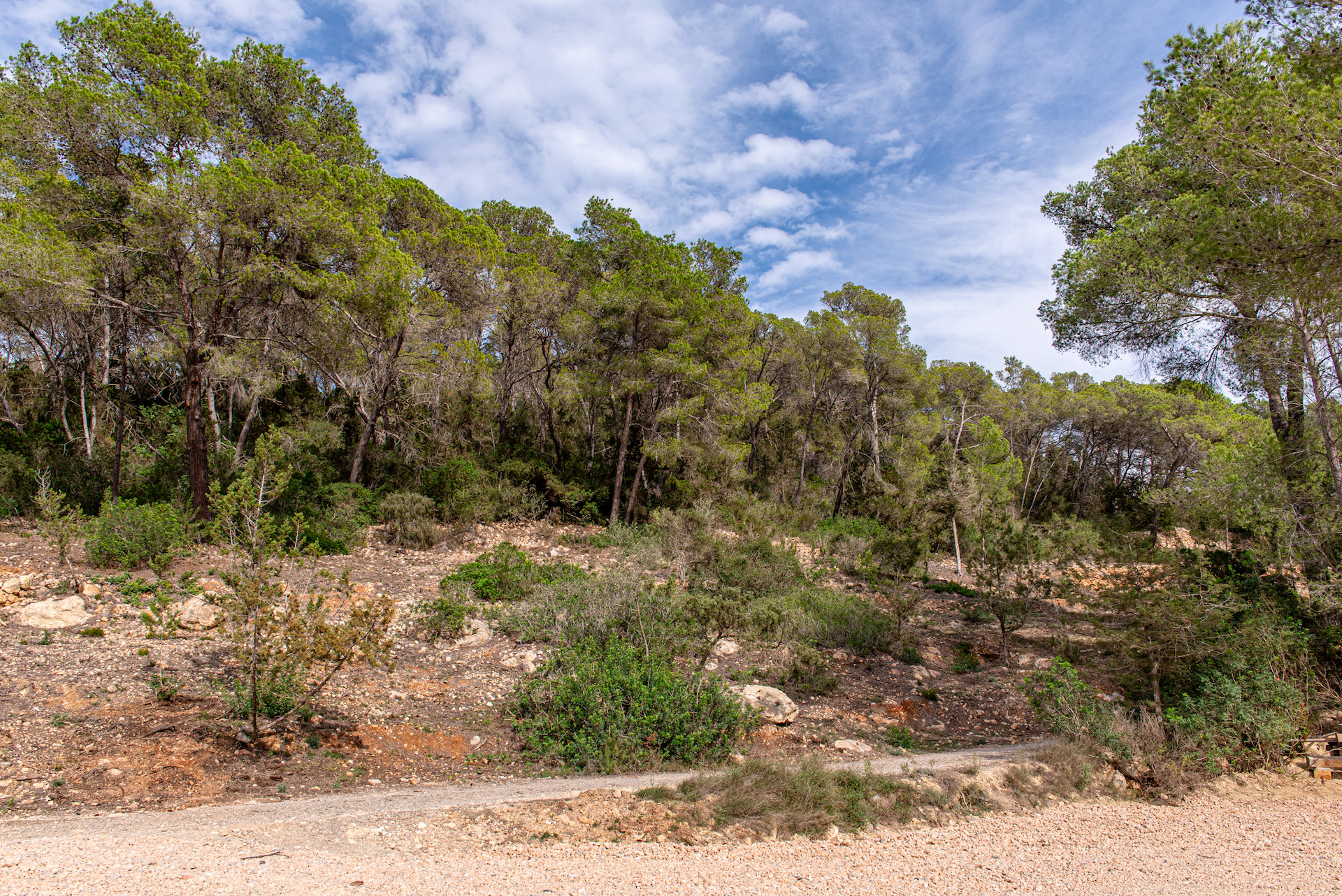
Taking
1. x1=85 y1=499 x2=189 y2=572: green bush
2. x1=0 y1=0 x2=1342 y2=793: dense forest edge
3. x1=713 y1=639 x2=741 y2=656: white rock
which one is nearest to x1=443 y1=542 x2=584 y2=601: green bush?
x1=0 y1=0 x2=1342 y2=793: dense forest edge

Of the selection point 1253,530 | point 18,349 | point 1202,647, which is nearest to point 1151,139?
point 1253,530

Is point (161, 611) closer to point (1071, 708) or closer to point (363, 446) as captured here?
point (363, 446)

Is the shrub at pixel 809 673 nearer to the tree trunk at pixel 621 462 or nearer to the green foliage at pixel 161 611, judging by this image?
the green foliage at pixel 161 611

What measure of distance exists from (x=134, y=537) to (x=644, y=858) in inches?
343

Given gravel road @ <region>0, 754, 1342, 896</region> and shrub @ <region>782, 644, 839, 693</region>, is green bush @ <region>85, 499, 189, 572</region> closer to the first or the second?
gravel road @ <region>0, 754, 1342, 896</region>

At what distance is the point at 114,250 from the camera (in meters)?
9.19

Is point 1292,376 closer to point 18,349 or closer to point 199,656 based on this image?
point 199,656

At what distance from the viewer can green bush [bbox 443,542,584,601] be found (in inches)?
361

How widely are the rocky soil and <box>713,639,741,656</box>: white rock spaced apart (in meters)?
0.04

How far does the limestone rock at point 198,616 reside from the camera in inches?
254

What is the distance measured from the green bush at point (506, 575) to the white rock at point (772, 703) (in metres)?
3.79

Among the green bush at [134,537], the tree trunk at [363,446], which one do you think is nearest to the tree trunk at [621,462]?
the tree trunk at [363,446]

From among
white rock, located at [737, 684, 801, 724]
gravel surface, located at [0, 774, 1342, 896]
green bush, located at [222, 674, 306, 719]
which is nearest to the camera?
gravel surface, located at [0, 774, 1342, 896]

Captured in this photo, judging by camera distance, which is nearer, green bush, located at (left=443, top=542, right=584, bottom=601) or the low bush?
the low bush
